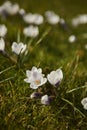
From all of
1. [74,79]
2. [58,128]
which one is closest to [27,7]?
[74,79]

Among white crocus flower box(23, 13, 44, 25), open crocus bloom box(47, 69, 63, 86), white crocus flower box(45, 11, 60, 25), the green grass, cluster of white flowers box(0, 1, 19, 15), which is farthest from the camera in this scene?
white crocus flower box(45, 11, 60, 25)

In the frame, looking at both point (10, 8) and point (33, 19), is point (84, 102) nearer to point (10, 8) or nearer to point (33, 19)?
point (33, 19)


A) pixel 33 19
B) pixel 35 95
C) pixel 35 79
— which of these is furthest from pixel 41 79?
pixel 33 19

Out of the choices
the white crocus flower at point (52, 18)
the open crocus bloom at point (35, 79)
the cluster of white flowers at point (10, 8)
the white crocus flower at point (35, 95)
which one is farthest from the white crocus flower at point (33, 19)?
the white crocus flower at point (35, 95)

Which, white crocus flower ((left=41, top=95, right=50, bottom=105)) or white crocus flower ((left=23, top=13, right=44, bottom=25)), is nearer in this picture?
white crocus flower ((left=41, top=95, right=50, bottom=105))

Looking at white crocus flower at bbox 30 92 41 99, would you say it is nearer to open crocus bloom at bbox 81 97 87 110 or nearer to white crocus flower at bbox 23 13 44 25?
open crocus bloom at bbox 81 97 87 110

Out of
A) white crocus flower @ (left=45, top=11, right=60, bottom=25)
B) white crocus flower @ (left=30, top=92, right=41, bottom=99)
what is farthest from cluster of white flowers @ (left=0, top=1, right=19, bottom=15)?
white crocus flower @ (left=30, top=92, right=41, bottom=99)

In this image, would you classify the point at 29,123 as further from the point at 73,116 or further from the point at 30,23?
the point at 30,23

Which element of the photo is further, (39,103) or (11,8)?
(11,8)

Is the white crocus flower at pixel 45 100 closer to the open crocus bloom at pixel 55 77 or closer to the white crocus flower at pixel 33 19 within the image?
the open crocus bloom at pixel 55 77
